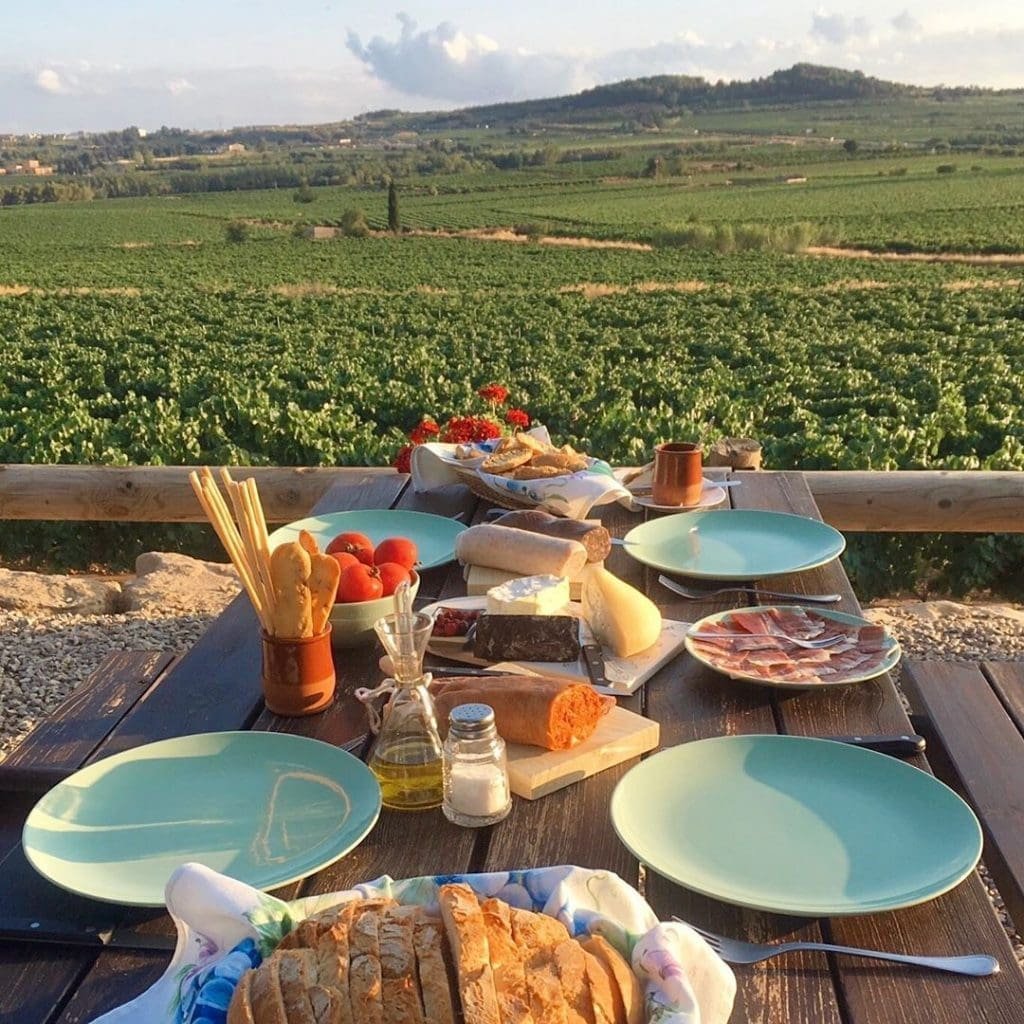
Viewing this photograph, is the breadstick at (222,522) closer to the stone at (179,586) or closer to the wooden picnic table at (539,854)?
the wooden picnic table at (539,854)

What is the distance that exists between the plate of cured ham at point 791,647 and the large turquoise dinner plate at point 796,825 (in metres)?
0.35

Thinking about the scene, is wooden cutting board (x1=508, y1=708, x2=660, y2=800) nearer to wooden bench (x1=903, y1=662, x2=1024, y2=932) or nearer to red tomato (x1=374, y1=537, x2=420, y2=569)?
wooden bench (x1=903, y1=662, x2=1024, y2=932)

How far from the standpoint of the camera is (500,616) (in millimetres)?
2348

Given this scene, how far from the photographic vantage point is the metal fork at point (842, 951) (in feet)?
4.55

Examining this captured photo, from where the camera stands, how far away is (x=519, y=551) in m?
2.78

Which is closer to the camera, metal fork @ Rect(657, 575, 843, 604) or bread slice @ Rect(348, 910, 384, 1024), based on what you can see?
bread slice @ Rect(348, 910, 384, 1024)

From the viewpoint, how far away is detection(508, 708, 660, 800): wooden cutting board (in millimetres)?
1826

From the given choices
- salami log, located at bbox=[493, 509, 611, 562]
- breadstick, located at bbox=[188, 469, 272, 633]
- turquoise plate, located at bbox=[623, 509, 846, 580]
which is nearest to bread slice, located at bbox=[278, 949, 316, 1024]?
breadstick, located at bbox=[188, 469, 272, 633]

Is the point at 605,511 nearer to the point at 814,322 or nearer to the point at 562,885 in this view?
the point at 562,885

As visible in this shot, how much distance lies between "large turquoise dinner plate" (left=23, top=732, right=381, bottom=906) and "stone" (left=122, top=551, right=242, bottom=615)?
441 cm

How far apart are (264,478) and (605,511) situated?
7.48 feet

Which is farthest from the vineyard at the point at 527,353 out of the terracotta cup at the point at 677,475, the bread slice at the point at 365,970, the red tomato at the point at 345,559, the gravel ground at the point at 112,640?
the bread slice at the point at 365,970

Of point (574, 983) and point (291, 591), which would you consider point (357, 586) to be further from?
point (574, 983)

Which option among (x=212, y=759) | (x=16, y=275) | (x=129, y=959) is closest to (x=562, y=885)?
(x=129, y=959)
